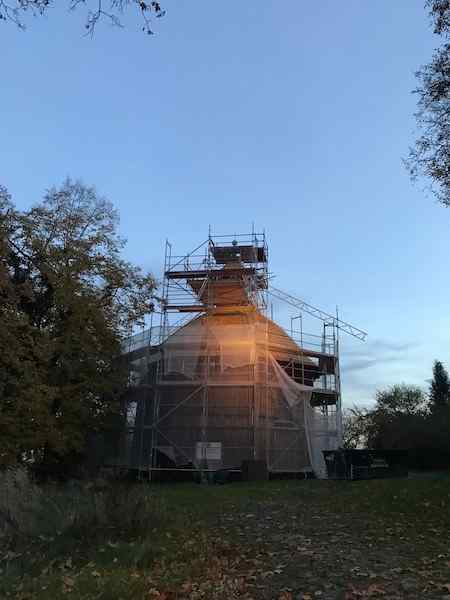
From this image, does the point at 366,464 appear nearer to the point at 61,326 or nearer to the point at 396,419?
the point at 61,326

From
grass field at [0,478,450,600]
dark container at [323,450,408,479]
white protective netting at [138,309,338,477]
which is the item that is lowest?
grass field at [0,478,450,600]

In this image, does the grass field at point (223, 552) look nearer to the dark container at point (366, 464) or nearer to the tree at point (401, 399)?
the dark container at point (366, 464)

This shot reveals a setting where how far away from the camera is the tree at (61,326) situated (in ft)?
77.0

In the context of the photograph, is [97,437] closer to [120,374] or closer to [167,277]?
[120,374]

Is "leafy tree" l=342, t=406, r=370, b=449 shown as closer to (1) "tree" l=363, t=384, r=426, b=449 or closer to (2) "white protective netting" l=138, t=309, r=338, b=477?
(1) "tree" l=363, t=384, r=426, b=449

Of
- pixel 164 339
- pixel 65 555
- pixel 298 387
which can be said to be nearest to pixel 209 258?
pixel 164 339

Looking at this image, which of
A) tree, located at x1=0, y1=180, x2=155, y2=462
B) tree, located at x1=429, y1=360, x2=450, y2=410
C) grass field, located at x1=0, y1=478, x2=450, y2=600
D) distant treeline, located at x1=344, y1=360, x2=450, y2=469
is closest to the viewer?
grass field, located at x1=0, y1=478, x2=450, y2=600

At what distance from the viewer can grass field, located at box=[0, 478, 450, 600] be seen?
7.12m

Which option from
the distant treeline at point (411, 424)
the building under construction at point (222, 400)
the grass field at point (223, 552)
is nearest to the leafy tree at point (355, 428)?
the distant treeline at point (411, 424)

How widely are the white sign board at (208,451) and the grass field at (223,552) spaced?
14003 mm

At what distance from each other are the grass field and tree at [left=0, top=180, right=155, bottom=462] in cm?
1154

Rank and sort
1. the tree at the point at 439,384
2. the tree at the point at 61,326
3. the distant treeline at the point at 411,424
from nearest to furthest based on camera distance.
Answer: the tree at the point at 61,326, the distant treeline at the point at 411,424, the tree at the point at 439,384

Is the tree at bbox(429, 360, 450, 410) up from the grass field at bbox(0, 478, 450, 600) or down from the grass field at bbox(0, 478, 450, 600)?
up

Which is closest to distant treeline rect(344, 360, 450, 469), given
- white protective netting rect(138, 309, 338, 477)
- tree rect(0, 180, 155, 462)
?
white protective netting rect(138, 309, 338, 477)
